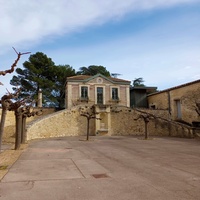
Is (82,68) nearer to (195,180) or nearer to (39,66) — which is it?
(39,66)

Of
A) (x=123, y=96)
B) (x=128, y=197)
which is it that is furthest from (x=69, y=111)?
(x=128, y=197)

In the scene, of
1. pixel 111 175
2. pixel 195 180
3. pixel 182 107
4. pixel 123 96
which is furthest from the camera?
pixel 123 96

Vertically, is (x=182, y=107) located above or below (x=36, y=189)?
above

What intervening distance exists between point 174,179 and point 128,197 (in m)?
2.07

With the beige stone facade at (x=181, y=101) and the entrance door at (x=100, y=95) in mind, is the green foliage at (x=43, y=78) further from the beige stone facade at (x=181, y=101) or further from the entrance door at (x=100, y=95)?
the beige stone facade at (x=181, y=101)

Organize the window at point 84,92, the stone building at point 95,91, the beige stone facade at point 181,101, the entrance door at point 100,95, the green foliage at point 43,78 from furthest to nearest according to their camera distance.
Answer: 1. the green foliage at point 43,78
2. the entrance door at point 100,95
3. the window at point 84,92
4. the stone building at point 95,91
5. the beige stone facade at point 181,101

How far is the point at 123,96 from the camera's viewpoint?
3058 cm

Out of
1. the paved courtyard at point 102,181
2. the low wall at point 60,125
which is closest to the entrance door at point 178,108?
the low wall at point 60,125

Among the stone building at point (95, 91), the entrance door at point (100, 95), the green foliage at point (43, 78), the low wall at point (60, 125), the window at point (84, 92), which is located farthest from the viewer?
the green foliage at point (43, 78)

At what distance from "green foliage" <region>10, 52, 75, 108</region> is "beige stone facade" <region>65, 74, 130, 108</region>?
306 inches

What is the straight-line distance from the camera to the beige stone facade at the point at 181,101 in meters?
25.0

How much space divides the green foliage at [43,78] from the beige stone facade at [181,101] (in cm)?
1526

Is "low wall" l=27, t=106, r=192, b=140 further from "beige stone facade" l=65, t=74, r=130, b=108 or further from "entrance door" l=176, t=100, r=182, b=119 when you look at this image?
"beige stone facade" l=65, t=74, r=130, b=108

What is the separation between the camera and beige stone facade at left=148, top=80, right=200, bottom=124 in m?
25.0
